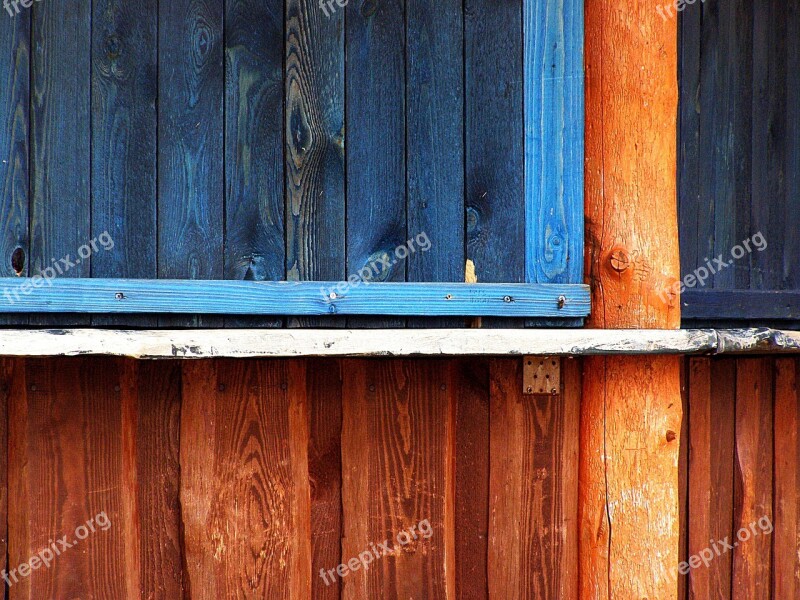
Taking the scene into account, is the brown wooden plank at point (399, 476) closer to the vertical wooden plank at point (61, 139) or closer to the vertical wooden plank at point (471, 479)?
the vertical wooden plank at point (471, 479)

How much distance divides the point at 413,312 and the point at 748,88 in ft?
4.60

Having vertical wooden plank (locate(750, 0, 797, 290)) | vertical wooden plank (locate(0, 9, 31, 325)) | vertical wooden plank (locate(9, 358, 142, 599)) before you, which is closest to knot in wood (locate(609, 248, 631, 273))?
vertical wooden plank (locate(750, 0, 797, 290))

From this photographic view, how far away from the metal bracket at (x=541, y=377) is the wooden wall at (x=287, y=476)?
36mm

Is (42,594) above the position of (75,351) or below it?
below

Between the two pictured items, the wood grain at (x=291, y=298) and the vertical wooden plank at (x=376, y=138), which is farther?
the vertical wooden plank at (x=376, y=138)

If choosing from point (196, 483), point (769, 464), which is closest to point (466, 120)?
point (196, 483)

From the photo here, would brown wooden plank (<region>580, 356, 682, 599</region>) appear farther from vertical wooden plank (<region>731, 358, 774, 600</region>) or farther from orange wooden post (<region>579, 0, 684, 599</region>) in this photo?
vertical wooden plank (<region>731, 358, 774, 600</region>)

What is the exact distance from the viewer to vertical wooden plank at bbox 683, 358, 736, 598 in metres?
2.15

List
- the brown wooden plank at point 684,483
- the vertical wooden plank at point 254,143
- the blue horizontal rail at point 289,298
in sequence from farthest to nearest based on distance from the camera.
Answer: the brown wooden plank at point 684,483 < the vertical wooden plank at point 254,143 < the blue horizontal rail at point 289,298

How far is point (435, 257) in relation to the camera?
1789mm

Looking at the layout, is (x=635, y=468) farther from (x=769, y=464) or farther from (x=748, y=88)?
(x=748, y=88)

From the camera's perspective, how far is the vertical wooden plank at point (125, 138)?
1.65 meters

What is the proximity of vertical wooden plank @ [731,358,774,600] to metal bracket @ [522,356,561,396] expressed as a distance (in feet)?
2.36

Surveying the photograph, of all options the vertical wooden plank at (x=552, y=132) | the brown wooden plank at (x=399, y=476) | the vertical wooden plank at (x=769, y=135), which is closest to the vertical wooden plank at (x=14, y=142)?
the brown wooden plank at (x=399, y=476)
